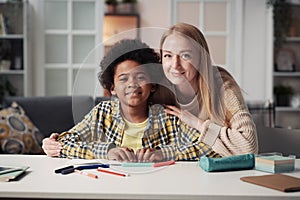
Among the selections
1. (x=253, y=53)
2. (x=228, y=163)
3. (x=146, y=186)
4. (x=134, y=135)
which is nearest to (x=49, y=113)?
(x=253, y=53)

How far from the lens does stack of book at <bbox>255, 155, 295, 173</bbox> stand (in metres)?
1.42

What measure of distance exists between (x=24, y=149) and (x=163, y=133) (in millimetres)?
2279

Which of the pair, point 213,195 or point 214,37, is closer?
point 213,195

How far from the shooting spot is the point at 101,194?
114 centimetres

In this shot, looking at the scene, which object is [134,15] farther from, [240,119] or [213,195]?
[213,195]

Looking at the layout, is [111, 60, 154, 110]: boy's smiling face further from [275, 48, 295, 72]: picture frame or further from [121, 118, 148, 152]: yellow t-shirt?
[275, 48, 295, 72]: picture frame

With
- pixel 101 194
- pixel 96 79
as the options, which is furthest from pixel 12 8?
pixel 101 194

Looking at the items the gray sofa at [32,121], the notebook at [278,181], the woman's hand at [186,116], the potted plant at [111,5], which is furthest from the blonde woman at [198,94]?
the potted plant at [111,5]

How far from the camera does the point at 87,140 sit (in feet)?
5.07

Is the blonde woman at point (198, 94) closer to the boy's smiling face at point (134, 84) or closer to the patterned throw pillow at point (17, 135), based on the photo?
the boy's smiling face at point (134, 84)

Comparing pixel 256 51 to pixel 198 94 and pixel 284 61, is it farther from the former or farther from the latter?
pixel 198 94

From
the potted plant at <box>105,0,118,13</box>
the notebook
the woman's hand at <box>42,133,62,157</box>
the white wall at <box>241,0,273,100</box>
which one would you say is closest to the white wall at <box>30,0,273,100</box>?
the white wall at <box>241,0,273,100</box>

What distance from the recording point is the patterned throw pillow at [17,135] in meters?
3.56

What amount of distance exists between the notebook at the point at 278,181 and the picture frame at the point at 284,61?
3642 millimetres
